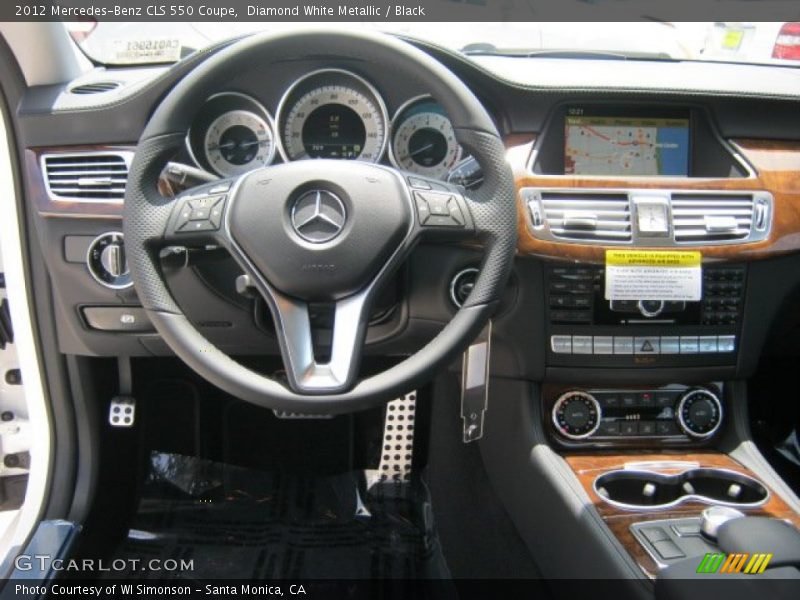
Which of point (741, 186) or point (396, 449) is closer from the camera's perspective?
point (741, 186)

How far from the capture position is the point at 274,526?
2.05 metres

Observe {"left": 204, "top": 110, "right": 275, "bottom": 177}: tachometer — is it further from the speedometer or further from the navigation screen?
the navigation screen

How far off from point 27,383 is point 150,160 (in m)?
0.86

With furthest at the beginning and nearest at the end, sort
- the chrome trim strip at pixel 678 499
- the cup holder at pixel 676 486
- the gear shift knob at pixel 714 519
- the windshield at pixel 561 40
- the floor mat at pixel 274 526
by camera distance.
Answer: the floor mat at pixel 274 526, the windshield at pixel 561 40, the cup holder at pixel 676 486, the chrome trim strip at pixel 678 499, the gear shift knob at pixel 714 519

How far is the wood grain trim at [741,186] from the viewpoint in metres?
1.58

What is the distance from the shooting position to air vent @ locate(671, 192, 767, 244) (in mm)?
1600

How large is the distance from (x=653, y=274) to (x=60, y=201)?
4.09ft

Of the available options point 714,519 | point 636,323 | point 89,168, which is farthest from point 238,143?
point 714,519

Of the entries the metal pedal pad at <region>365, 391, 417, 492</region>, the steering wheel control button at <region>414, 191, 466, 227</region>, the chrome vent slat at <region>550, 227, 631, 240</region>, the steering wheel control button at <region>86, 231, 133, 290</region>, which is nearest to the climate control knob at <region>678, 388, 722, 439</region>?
the chrome vent slat at <region>550, 227, 631, 240</region>

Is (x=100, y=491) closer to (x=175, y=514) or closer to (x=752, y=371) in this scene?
(x=175, y=514)

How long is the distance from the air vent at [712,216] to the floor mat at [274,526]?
1.02 metres

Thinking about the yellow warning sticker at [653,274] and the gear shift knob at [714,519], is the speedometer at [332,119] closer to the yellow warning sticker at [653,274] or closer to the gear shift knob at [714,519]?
the yellow warning sticker at [653,274]

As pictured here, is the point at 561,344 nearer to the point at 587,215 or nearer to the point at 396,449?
the point at 587,215

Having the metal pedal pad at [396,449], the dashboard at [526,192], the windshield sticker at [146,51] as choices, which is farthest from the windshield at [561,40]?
the metal pedal pad at [396,449]
